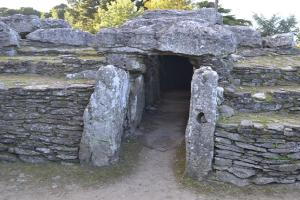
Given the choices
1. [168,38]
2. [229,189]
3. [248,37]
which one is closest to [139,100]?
[168,38]

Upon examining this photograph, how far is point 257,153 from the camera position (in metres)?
5.96

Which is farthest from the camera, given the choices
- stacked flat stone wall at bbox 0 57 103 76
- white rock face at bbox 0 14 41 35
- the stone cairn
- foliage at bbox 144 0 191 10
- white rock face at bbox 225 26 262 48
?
foliage at bbox 144 0 191 10

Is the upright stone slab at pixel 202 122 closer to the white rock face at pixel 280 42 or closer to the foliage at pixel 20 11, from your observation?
the white rock face at pixel 280 42

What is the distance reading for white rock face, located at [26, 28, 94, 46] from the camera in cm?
1065

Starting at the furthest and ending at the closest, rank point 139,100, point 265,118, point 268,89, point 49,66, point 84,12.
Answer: point 84,12, point 139,100, point 49,66, point 268,89, point 265,118

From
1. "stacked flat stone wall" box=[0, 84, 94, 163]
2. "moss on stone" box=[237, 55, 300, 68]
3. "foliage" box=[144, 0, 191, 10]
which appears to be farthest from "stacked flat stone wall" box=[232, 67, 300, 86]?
"foliage" box=[144, 0, 191, 10]

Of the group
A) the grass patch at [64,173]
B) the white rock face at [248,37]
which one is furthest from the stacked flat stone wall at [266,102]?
the white rock face at [248,37]

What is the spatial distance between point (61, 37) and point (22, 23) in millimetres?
1615

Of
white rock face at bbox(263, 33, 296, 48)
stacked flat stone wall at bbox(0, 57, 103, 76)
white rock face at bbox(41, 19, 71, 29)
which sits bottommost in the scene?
stacked flat stone wall at bbox(0, 57, 103, 76)

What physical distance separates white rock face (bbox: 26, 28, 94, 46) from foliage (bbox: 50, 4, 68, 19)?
14232 mm

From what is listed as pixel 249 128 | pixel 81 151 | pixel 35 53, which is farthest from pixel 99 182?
pixel 35 53

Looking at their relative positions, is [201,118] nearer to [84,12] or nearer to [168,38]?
[168,38]

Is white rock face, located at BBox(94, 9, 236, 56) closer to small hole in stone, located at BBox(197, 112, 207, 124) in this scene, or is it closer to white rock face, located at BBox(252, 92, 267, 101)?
white rock face, located at BBox(252, 92, 267, 101)

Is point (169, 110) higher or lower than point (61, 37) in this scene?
lower
